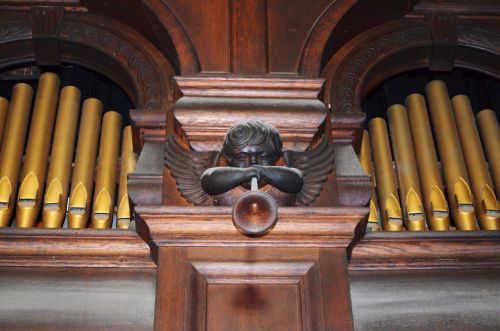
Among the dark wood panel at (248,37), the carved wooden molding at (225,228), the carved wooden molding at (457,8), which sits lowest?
the carved wooden molding at (225,228)

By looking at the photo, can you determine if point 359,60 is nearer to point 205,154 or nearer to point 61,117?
point 205,154

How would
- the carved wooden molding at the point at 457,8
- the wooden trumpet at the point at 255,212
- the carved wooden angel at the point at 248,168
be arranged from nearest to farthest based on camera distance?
1. the wooden trumpet at the point at 255,212
2. the carved wooden angel at the point at 248,168
3. the carved wooden molding at the point at 457,8

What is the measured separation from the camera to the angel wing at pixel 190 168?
390 cm

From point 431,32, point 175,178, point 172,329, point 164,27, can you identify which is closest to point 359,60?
point 431,32

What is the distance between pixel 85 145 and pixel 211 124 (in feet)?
3.71

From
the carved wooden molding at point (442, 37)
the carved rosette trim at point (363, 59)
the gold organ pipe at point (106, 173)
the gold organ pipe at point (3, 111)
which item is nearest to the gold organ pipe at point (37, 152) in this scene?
the gold organ pipe at point (3, 111)

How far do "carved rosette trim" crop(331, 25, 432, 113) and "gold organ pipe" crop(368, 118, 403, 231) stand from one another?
0.45 meters

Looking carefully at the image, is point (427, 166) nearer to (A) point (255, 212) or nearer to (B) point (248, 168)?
(B) point (248, 168)

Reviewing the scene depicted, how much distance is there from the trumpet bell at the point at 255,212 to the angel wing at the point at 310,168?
22.9 inches

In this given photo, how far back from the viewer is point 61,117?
5098mm

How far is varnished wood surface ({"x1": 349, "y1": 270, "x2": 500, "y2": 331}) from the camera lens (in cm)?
396

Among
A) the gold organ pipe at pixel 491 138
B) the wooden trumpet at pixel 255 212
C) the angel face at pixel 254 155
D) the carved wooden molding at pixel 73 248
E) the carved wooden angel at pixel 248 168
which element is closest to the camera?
the wooden trumpet at pixel 255 212

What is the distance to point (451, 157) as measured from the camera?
4941 mm

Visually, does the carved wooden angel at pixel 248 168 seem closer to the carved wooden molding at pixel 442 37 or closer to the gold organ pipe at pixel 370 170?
the gold organ pipe at pixel 370 170
